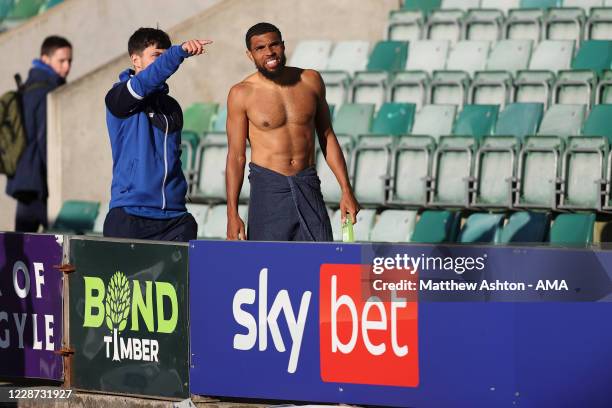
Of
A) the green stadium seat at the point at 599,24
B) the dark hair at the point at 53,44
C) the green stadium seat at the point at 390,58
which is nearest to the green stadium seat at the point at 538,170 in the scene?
the green stadium seat at the point at 599,24

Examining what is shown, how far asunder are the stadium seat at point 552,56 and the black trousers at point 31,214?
15.4 feet

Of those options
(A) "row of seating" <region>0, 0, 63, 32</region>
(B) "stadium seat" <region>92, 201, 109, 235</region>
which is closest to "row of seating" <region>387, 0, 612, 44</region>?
(B) "stadium seat" <region>92, 201, 109, 235</region>

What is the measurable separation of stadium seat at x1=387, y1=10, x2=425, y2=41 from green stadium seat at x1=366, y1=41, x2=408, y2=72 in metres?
0.40

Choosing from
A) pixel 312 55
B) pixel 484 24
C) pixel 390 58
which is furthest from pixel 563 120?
pixel 312 55

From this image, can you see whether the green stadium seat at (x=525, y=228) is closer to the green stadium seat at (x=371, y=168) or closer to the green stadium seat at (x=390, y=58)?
the green stadium seat at (x=371, y=168)

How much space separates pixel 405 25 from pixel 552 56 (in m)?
1.99

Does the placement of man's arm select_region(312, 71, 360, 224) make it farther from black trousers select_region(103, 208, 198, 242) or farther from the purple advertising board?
the purple advertising board

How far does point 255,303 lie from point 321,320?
422mm

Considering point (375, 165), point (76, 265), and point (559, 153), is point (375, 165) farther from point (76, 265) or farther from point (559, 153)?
point (76, 265)

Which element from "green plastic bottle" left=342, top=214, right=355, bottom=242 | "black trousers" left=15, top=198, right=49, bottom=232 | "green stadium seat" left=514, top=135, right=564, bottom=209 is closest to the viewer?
"green plastic bottle" left=342, top=214, right=355, bottom=242

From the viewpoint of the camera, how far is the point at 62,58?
44.2 ft

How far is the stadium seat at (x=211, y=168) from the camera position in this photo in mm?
13820

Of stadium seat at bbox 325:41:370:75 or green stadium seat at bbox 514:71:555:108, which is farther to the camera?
stadium seat at bbox 325:41:370:75

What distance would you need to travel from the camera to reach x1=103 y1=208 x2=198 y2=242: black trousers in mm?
8406
